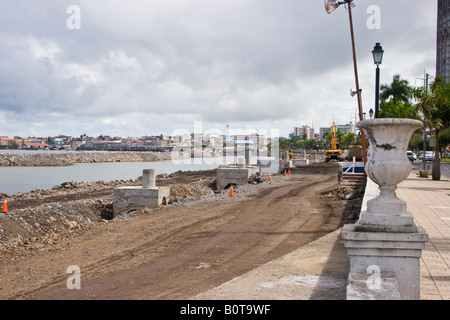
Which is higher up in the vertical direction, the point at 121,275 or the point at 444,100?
the point at 444,100

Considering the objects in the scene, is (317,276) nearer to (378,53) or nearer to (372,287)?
(372,287)

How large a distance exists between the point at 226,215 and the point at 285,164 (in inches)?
1043

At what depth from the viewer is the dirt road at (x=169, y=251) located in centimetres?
865

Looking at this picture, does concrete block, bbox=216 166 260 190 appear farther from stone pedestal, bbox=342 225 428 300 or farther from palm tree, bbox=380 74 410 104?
palm tree, bbox=380 74 410 104

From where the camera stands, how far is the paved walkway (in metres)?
5.55

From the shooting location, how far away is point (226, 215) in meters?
16.4

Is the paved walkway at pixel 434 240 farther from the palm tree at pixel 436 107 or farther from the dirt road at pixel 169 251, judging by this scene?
the palm tree at pixel 436 107

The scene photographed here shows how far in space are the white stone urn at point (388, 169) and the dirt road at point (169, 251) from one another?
4.40 m

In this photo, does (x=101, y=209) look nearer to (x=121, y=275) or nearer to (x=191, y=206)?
(x=191, y=206)

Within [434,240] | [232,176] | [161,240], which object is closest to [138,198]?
[161,240]

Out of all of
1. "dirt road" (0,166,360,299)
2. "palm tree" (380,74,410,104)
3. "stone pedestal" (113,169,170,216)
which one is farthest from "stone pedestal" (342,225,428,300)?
"palm tree" (380,74,410,104)

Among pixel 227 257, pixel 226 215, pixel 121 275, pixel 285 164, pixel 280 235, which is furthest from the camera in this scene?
pixel 285 164

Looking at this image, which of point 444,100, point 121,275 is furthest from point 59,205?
point 444,100
